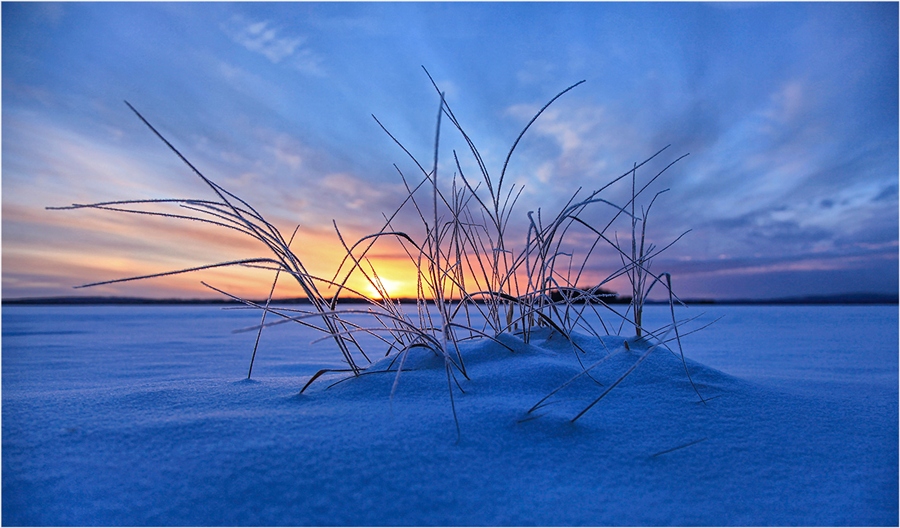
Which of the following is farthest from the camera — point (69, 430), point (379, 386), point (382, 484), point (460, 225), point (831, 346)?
point (831, 346)

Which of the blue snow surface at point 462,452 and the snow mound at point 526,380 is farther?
the snow mound at point 526,380

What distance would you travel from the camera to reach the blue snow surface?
0.60 meters

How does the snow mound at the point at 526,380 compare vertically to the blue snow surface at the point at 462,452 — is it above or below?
above

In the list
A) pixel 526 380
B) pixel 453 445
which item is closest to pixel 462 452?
pixel 453 445

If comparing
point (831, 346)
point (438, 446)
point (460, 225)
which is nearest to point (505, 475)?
point (438, 446)

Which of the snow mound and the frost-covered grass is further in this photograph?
the snow mound

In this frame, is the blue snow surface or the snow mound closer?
the blue snow surface

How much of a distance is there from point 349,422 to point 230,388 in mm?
487

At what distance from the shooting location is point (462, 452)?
70 cm

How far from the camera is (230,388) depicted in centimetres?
112

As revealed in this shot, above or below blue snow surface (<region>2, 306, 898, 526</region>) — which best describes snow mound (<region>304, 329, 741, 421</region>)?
above

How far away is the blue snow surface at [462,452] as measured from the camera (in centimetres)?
60

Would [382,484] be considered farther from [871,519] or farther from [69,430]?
[871,519]

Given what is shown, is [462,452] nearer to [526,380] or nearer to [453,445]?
[453,445]
